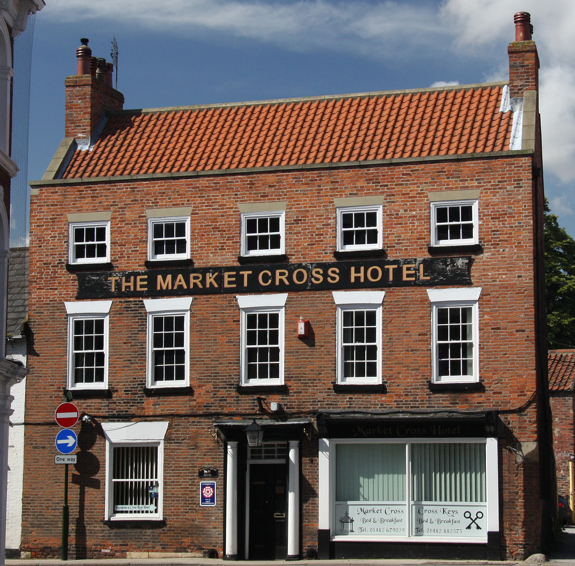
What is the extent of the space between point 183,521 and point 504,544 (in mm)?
7251

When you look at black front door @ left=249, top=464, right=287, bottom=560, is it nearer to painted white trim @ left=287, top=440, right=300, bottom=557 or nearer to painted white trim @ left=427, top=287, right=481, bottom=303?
painted white trim @ left=287, top=440, right=300, bottom=557

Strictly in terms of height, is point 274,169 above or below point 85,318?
above

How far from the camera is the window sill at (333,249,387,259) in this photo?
22750mm

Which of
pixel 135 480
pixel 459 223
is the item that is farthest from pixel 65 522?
pixel 459 223

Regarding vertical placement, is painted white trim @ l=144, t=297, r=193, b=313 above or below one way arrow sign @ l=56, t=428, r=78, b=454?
above

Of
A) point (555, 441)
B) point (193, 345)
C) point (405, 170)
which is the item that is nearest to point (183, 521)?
point (193, 345)

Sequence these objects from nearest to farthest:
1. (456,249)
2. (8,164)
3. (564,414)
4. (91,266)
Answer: (8,164) → (456,249) → (91,266) → (564,414)

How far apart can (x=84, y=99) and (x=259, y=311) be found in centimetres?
788

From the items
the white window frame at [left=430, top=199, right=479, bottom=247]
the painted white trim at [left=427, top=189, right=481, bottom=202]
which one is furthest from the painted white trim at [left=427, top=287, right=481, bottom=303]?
the painted white trim at [left=427, top=189, right=481, bottom=202]

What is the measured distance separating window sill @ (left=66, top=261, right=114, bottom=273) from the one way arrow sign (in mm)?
3968

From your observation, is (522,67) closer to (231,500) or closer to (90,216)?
(90,216)

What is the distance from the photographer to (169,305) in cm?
2370

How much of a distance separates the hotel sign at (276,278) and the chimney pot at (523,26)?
6318 millimetres

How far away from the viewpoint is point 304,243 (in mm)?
23250
